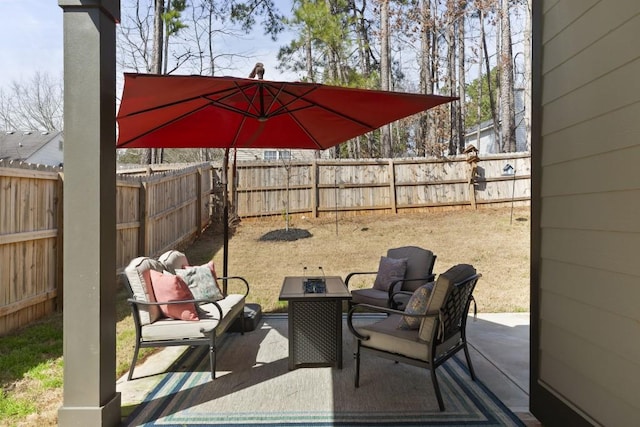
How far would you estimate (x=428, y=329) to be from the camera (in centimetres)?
293

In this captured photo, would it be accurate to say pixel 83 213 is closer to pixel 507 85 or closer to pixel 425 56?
pixel 425 56

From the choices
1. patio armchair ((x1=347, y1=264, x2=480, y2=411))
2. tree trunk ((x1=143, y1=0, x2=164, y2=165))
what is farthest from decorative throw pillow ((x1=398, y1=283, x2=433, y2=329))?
tree trunk ((x1=143, y1=0, x2=164, y2=165))

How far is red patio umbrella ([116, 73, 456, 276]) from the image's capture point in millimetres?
2947

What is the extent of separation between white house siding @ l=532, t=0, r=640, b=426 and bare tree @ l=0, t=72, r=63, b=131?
2315 centimetres

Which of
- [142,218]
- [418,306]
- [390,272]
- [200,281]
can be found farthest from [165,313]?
[142,218]

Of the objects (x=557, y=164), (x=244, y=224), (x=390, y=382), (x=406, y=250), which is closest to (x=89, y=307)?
(x=390, y=382)

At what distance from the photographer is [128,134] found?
12.9 ft

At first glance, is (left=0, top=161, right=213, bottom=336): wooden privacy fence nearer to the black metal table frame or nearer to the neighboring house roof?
the black metal table frame

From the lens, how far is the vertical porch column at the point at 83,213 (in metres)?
2.42

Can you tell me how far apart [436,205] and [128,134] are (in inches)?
339

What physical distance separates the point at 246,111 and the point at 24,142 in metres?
20.1

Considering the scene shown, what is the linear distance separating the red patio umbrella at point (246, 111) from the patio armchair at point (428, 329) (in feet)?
4.31

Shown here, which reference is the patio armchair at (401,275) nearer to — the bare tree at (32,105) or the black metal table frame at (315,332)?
the black metal table frame at (315,332)

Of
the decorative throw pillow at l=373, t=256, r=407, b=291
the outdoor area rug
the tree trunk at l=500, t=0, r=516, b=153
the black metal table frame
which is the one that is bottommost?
the outdoor area rug
